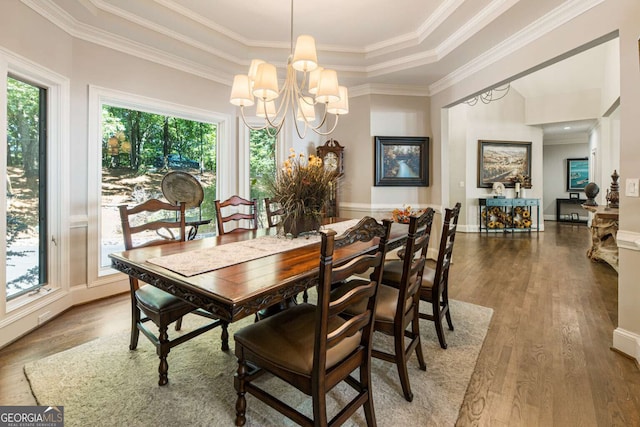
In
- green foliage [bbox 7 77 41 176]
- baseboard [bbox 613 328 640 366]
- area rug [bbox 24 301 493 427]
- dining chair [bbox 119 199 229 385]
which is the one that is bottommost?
area rug [bbox 24 301 493 427]

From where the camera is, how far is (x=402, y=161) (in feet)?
14.9

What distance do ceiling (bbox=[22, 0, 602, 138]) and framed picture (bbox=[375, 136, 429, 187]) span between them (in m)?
0.95

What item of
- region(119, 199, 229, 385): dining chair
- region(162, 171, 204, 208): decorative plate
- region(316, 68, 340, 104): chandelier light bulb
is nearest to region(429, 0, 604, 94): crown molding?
region(316, 68, 340, 104): chandelier light bulb

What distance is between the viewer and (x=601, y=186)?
6.07m

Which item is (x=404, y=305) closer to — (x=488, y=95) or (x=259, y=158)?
(x=259, y=158)

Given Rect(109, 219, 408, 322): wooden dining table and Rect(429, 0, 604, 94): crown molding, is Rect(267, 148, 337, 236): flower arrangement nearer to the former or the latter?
Rect(109, 219, 408, 322): wooden dining table

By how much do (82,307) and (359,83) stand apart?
168 inches

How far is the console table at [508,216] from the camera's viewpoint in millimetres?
7354

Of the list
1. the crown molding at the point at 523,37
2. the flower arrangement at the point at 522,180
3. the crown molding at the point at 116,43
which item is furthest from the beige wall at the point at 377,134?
the flower arrangement at the point at 522,180

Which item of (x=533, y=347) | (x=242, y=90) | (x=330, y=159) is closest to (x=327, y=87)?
(x=242, y=90)

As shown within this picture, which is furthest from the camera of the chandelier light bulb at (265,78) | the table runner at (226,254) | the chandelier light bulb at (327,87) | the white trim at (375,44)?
the white trim at (375,44)

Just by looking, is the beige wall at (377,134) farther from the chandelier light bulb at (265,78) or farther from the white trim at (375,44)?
the chandelier light bulb at (265,78)

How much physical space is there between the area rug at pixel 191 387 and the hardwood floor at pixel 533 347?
0.37 feet

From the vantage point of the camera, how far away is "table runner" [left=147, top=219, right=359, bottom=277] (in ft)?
4.74
